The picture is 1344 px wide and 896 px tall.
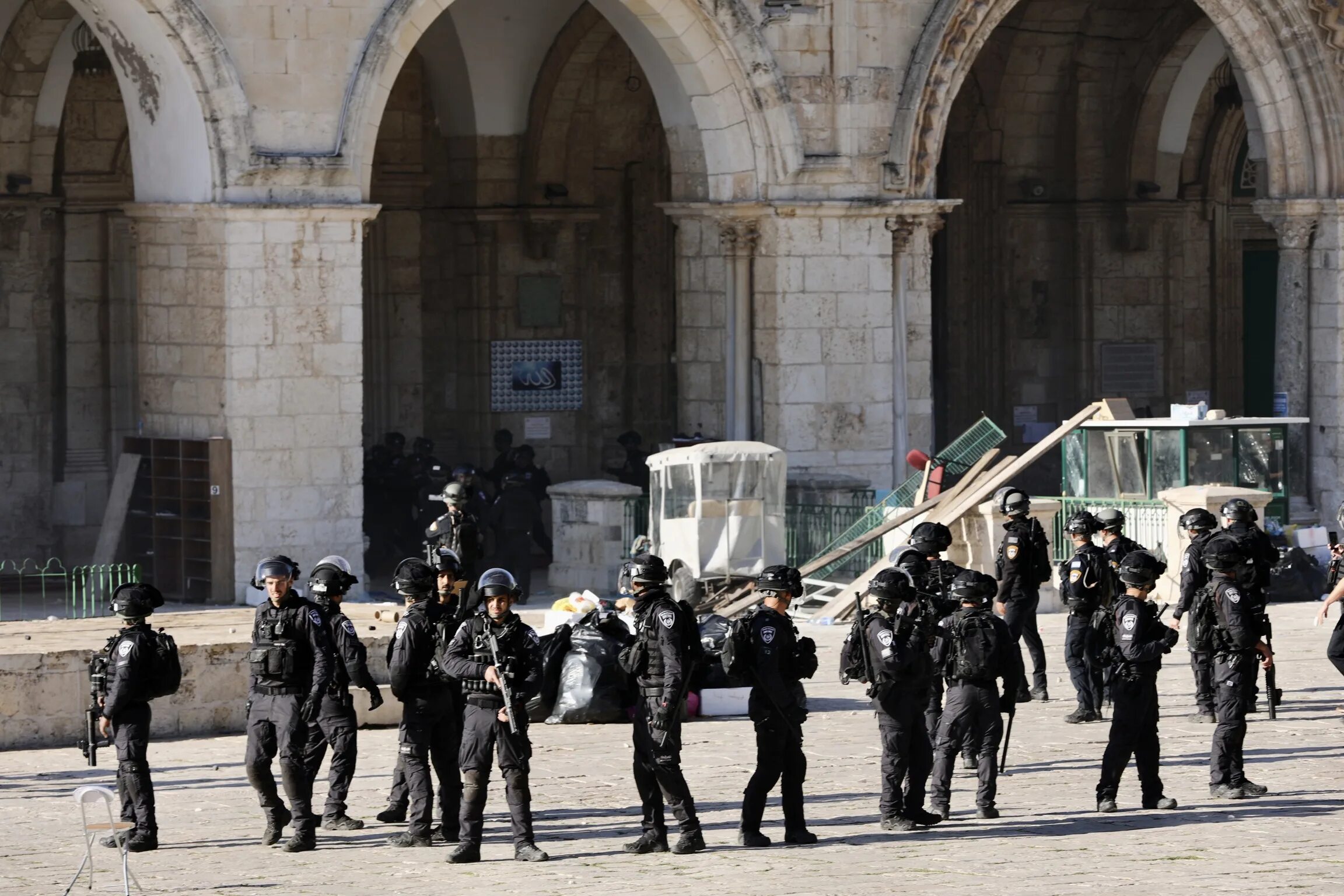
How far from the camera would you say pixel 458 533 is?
1631cm

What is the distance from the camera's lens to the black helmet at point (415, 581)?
1254 centimetres

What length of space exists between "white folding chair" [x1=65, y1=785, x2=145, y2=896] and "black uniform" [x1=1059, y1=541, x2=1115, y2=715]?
587 centimetres

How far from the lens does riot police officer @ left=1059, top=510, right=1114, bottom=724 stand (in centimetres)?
1545

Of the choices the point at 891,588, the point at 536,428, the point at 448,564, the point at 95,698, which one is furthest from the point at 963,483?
the point at 95,698

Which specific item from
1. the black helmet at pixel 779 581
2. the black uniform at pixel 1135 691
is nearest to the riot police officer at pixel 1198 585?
the black uniform at pixel 1135 691

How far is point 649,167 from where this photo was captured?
2725cm

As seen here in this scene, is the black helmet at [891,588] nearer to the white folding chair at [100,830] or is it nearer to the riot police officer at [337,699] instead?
the riot police officer at [337,699]

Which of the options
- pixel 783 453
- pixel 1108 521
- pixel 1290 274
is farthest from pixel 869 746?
pixel 1290 274

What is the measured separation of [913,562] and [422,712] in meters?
3.08

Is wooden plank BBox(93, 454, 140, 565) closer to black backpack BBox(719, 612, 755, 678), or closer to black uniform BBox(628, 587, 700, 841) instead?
black uniform BBox(628, 587, 700, 841)

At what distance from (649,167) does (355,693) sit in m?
12.4

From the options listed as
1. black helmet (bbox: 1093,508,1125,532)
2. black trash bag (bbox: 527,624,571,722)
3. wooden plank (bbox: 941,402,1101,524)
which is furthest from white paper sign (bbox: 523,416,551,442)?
black helmet (bbox: 1093,508,1125,532)

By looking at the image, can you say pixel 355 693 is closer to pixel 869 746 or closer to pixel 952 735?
pixel 869 746

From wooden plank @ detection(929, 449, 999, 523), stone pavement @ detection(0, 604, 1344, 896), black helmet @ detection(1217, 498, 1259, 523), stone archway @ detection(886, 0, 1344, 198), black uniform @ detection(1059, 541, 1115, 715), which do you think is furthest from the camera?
stone archway @ detection(886, 0, 1344, 198)
